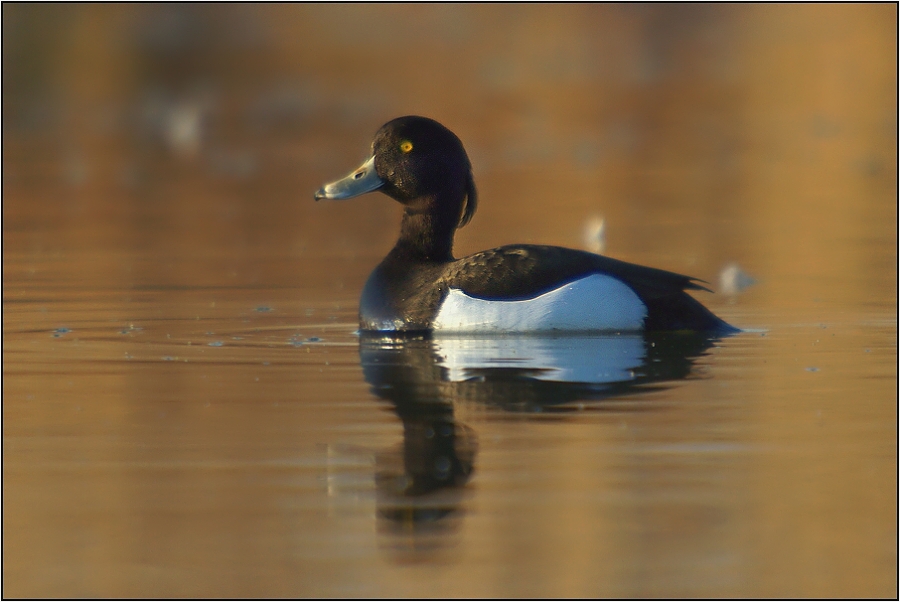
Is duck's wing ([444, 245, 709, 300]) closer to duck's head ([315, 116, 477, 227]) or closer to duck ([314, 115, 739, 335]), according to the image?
duck ([314, 115, 739, 335])

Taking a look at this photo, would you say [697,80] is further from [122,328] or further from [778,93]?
[122,328]

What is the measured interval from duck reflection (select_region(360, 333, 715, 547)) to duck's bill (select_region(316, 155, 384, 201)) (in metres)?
0.99

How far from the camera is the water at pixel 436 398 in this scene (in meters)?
4.29

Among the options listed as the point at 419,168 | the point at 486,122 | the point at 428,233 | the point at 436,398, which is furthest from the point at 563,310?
the point at 486,122

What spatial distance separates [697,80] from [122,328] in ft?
82.9

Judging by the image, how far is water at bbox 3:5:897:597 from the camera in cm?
429

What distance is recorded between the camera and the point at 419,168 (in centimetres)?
872

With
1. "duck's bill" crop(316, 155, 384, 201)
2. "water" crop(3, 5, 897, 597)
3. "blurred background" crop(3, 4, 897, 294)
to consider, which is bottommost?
"water" crop(3, 5, 897, 597)

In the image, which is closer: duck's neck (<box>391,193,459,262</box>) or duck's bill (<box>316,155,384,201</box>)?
duck's neck (<box>391,193,459,262</box>)

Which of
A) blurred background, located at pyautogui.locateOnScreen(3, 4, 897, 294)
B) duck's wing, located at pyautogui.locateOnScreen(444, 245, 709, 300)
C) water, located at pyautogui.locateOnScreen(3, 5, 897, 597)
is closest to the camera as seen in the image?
water, located at pyautogui.locateOnScreen(3, 5, 897, 597)

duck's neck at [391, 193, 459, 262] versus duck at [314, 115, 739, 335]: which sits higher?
duck's neck at [391, 193, 459, 262]

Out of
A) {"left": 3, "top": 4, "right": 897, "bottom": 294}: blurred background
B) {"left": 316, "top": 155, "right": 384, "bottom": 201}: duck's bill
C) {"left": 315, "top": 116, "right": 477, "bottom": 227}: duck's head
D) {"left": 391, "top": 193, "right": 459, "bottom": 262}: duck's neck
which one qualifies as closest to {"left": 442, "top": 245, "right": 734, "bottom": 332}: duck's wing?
{"left": 391, "top": 193, "right": 459, "bottom": 262}: duck's neck

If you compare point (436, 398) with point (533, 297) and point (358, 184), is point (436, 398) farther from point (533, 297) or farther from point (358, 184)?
point (358, 184)

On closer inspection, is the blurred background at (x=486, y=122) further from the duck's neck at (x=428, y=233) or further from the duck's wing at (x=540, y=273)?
the duck's neck at (x=428, y=233)
